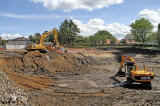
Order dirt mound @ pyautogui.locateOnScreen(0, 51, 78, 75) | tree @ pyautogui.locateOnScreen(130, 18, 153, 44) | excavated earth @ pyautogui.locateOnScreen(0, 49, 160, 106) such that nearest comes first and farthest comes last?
excavated earth @ pyautogui.locateOnScreen(0, 49, 160, 106) → dirt mound @ pyautogui.locateOnScreen(0, 51, 78, 75) → tree @ pyautogui.locateOnScreen(130, 18, 153, 44)

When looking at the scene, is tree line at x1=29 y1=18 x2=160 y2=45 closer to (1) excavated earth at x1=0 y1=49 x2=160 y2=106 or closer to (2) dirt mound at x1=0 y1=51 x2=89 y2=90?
(1) excavated earth at x1=0 y1=49 x2=160 y2=106

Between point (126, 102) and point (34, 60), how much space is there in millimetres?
15186

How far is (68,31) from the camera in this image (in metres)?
67.4

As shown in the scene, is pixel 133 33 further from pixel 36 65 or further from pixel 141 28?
pixel 36 65

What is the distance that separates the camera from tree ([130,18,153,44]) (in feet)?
176

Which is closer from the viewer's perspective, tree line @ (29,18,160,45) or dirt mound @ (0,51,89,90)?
dirt mound @ (0,51,89,90)

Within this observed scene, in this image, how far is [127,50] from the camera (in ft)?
153

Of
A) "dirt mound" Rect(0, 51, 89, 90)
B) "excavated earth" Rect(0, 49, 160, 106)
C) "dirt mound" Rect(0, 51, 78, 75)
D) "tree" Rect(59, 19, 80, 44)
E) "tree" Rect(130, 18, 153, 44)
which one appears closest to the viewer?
"excavated earth" Rect(0, 49, 160, 106)

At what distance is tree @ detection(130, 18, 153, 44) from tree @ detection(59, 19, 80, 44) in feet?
75.3

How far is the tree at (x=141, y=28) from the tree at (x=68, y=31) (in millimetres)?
22952

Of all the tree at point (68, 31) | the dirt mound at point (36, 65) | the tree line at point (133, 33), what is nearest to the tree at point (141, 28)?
the tree line at point (133, 33)

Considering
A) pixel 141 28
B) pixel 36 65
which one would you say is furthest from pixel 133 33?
pixel 36 65

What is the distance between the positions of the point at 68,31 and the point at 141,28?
89.4 ft

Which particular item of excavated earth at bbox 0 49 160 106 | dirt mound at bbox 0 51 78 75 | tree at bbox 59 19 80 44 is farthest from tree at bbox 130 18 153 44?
dirt mound at bbox 0 51 78 75
